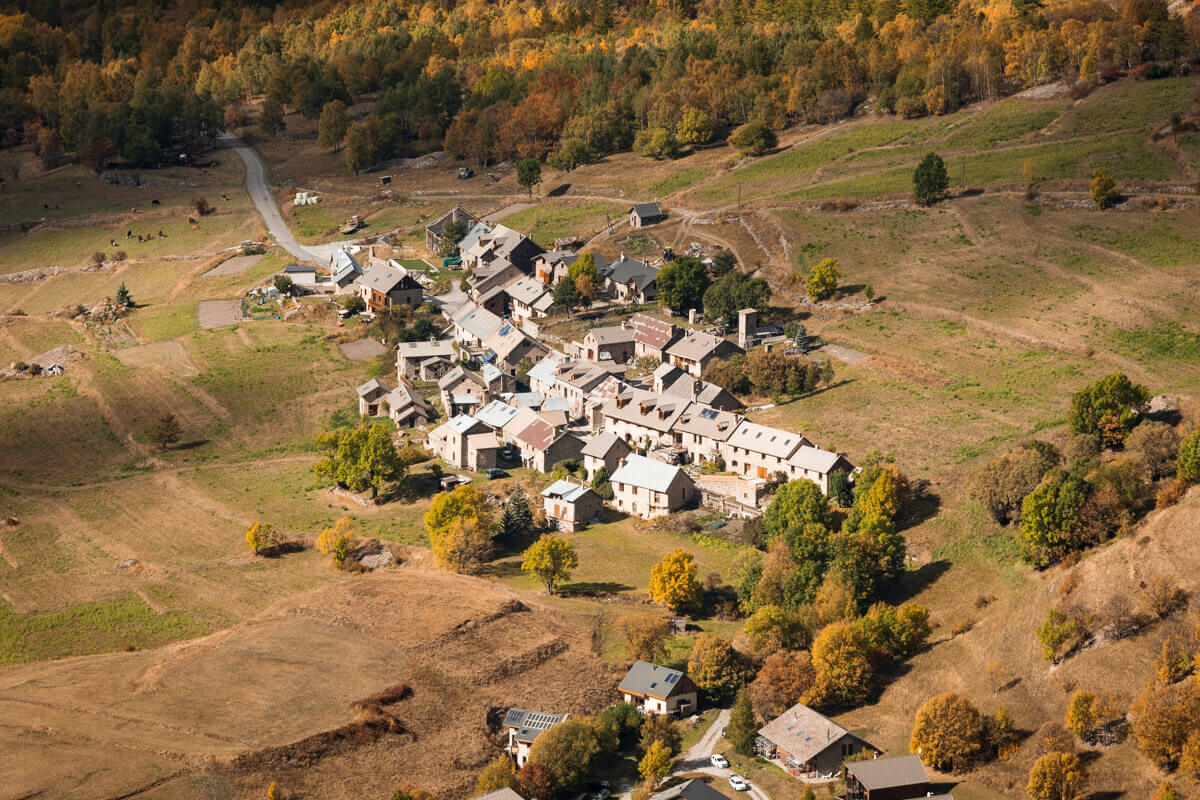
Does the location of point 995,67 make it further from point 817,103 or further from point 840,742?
point 840,742

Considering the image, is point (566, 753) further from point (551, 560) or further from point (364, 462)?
point (364, 462)

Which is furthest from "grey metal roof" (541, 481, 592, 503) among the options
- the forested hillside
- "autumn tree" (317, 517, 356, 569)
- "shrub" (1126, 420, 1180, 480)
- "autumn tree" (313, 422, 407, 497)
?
the forested hillside

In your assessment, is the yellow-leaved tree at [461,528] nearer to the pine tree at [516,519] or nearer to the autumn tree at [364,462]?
the pine tree at [516,519]

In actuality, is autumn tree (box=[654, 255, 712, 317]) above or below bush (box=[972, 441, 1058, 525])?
above

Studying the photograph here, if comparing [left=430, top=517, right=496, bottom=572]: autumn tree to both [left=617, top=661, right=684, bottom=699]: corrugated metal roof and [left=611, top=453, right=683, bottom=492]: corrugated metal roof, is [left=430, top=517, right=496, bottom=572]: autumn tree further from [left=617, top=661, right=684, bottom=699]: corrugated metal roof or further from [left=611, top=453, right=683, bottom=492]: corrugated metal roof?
[left=617, top=661, right=684, bottom=699]: corrugated metal roof

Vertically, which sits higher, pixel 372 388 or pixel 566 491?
pixel 372 388

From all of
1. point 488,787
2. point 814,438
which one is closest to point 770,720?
point 488,787

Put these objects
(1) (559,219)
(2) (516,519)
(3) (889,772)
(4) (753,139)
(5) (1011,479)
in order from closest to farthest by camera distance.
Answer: (3) (889,772), (5) (1011,479), (2) (516,519), (1) (559,219), (4) (753,139)

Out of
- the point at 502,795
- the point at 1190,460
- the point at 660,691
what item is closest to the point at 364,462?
the point at 660,691
